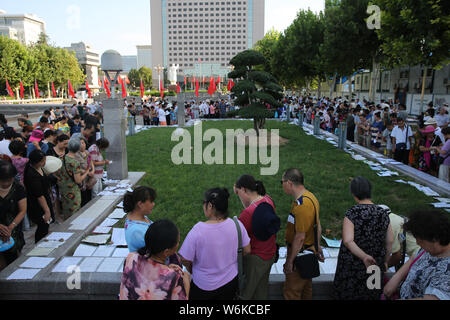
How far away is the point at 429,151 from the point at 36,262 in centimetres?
907

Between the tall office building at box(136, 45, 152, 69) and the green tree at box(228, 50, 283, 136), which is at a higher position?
the tall office building at box(136, 45, 152, 69)

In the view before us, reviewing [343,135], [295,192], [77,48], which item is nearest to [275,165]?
[343,135]

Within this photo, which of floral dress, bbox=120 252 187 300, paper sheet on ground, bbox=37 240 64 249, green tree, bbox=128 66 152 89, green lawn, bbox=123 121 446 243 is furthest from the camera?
green tree, bbox=128 66 152 89

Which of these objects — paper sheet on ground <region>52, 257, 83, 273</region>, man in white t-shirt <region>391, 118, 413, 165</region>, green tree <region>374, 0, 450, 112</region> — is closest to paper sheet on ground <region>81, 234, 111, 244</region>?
paper sheet on ground <region>52, 257, 83, 273</region>

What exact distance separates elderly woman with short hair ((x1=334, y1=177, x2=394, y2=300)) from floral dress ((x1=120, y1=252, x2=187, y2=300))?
5.26 ft

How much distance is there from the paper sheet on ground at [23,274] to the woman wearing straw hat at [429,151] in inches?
331

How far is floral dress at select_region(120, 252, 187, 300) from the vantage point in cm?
221

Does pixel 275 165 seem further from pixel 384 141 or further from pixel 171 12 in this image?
pixel 171 12

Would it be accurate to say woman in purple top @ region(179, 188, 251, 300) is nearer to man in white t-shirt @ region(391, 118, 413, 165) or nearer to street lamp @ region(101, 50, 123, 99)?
street lamp @ region(101, 50, 123, 99)

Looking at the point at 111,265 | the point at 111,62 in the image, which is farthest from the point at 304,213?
the point at 111,62

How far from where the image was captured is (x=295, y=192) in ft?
10.4

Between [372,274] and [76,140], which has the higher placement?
[76,140]

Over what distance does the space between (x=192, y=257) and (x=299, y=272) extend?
44.7 inches

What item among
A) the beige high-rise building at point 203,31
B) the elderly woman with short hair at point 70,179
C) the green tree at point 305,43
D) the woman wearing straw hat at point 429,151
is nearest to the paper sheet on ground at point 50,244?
the elderly woman with short hair at point 70,179
